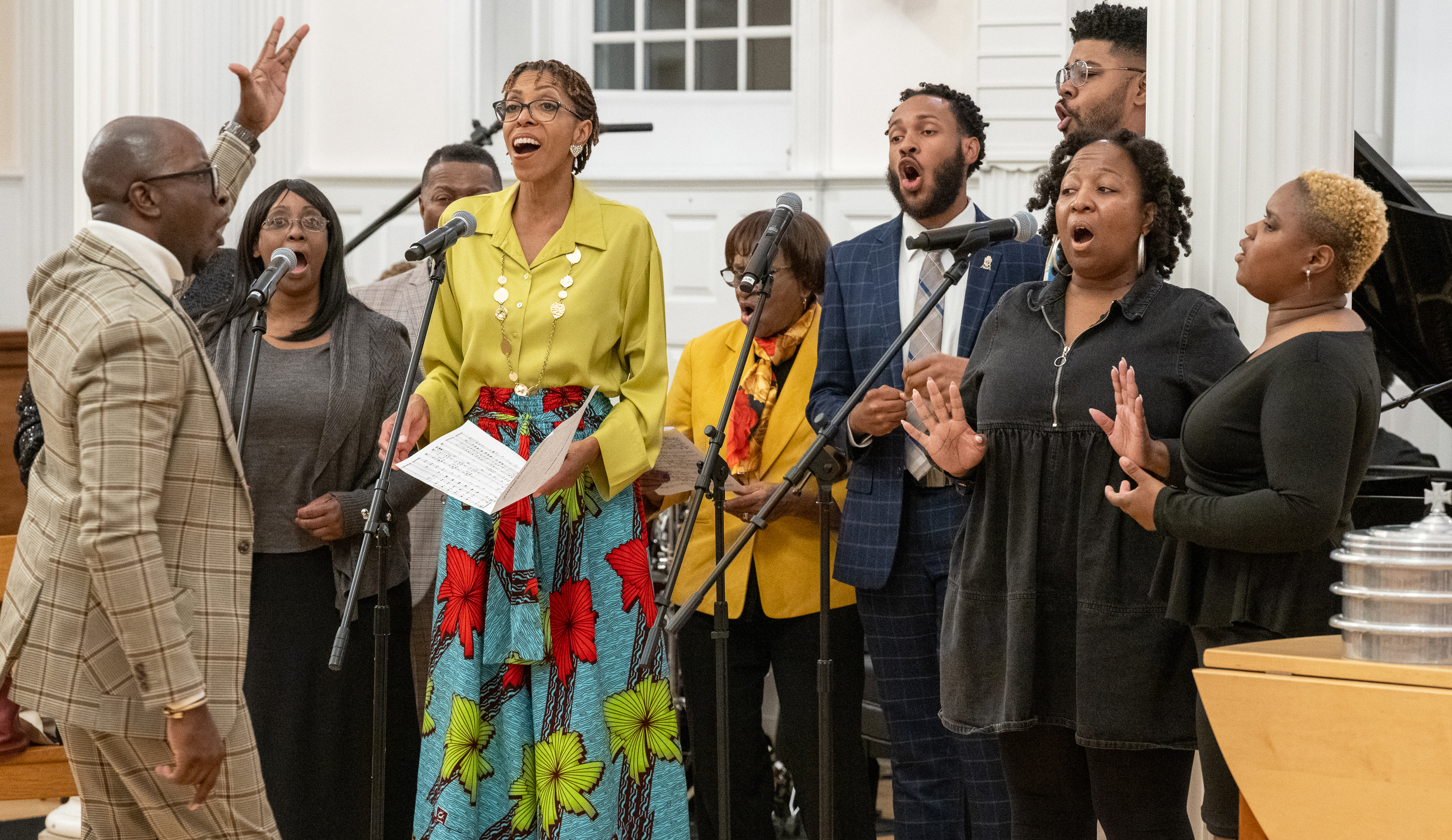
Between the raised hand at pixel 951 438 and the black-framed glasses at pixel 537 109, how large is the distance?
0.95 meters

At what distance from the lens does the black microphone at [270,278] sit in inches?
114

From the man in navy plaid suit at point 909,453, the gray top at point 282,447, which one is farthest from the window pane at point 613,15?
the gray top at point 282,447

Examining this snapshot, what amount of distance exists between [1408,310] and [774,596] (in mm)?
1668

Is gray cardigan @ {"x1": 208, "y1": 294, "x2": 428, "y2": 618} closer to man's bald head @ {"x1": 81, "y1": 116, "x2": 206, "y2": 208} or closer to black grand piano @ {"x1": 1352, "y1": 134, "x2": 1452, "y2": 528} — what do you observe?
man's bald head @ {"x1": 81, "y1": 116, "x2": 206, "y2": 208}

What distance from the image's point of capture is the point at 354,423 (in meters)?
3.25

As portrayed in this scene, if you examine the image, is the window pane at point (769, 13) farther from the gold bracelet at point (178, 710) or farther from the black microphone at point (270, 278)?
the gold bracelet at point (178, 710)

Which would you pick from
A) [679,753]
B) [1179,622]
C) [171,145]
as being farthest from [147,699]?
[1179,622]

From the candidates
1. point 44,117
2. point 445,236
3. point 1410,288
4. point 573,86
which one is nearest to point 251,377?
point 445,236

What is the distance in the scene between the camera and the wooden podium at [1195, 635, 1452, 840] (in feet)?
6.13

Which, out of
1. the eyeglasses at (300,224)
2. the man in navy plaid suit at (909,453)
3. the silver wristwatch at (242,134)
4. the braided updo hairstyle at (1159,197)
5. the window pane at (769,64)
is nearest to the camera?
the braided updo hairstyle at (1159,197)

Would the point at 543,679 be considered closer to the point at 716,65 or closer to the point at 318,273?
the point at 318,273

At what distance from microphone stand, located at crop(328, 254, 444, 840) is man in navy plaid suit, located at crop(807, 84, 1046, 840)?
2.92 ft

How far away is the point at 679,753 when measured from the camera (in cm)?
287

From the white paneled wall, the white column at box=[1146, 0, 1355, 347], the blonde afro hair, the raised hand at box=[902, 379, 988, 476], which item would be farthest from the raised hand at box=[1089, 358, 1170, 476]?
the white paneled wall
